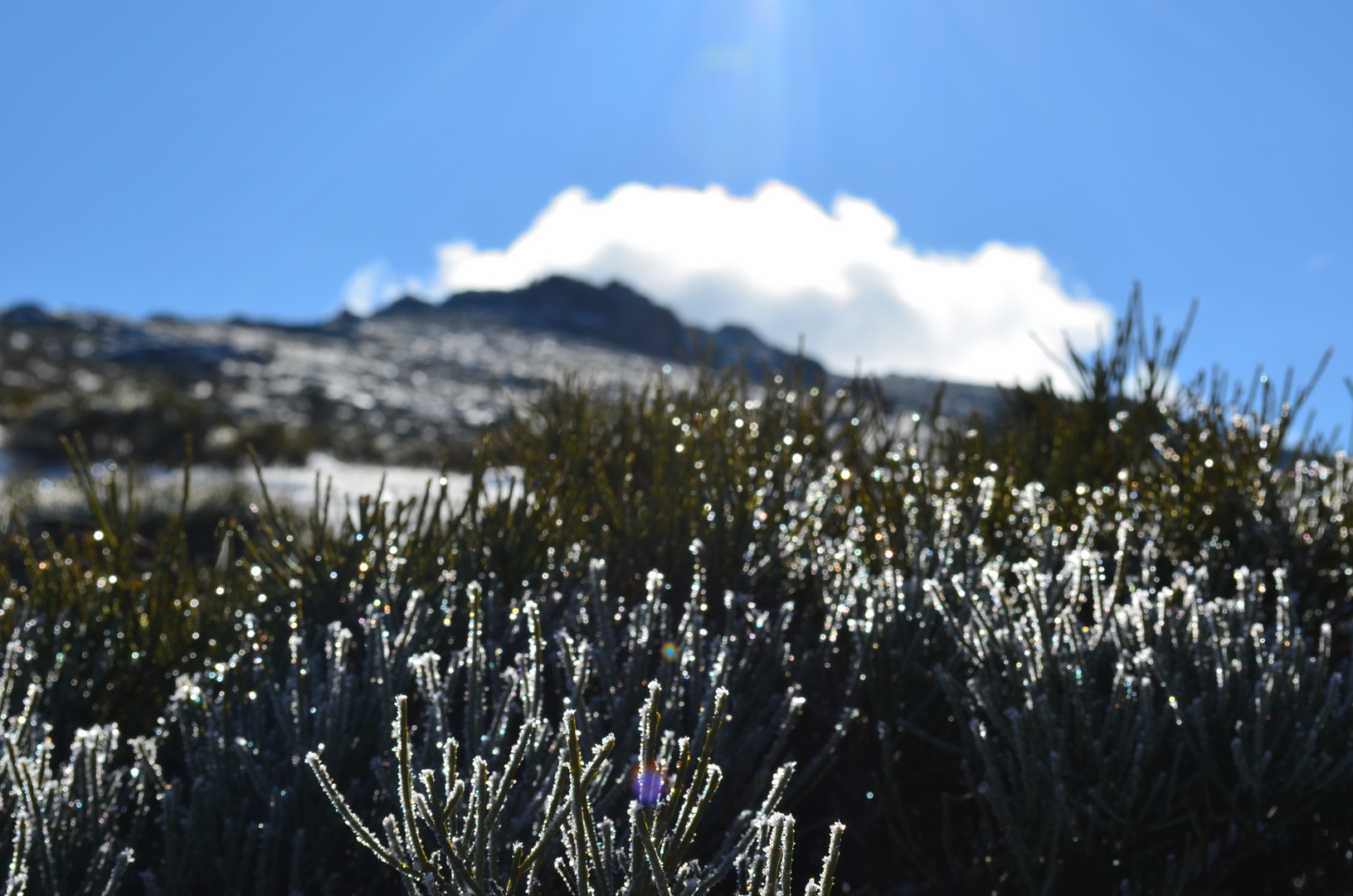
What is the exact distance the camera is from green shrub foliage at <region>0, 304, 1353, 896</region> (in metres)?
1.47

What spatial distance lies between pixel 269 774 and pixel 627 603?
3.05ft

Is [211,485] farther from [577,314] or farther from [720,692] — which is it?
[577,314]

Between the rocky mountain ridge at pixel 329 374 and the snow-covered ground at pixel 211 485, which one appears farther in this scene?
the rocky mountain ridge at pixel 329 374

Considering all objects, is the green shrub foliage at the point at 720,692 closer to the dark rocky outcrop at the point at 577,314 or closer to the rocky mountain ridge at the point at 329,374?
the rocky mountain ridge at the point at 329,374

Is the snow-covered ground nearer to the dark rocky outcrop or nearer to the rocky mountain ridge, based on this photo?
the rocky mountain ridge

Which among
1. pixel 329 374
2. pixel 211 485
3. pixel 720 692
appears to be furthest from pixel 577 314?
pixel 720 692

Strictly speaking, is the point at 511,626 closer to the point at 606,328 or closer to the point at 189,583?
the point at 189,583

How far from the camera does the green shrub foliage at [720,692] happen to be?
57.9 inches

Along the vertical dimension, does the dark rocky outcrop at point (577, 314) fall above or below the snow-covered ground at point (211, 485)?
above

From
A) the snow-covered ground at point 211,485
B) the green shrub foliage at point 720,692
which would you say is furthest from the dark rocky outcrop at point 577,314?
the green shrub foliage at point 720,692

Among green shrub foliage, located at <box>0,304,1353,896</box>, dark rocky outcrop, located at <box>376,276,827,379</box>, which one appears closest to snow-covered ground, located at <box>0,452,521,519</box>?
green shrub foliage, located at <box>0,304,1353,896</box>

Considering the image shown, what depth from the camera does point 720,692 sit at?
1.03 meters

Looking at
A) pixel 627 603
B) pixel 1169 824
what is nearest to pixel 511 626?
pixel 627 603

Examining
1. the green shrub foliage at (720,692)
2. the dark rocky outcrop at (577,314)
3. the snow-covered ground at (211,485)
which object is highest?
the dark rocky outcrop at (577,314)
